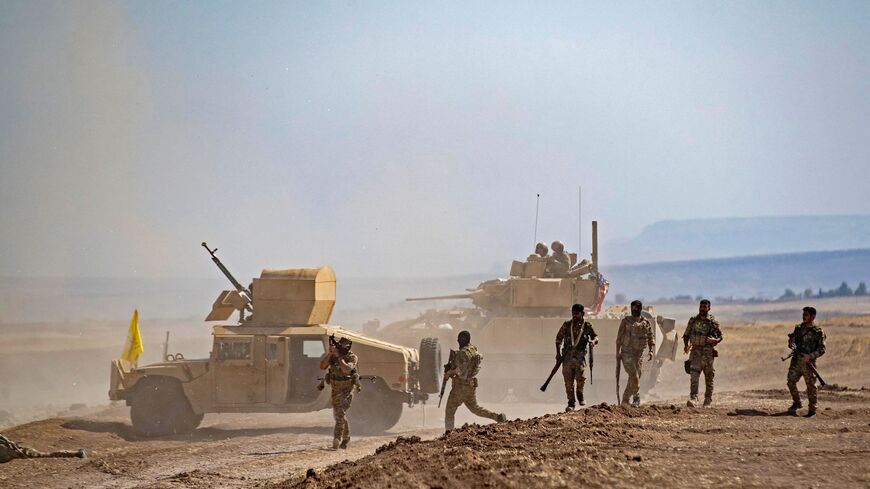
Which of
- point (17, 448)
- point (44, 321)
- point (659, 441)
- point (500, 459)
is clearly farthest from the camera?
point (44, 321)

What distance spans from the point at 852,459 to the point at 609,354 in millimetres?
13870

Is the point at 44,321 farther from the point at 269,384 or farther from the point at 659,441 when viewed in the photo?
the point at 659,441

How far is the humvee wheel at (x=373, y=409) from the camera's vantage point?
2003 centimetres

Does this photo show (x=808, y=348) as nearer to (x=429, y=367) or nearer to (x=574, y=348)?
(x=574, y=348)

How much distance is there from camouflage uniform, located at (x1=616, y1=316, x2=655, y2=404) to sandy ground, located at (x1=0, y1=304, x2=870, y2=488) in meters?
0.90

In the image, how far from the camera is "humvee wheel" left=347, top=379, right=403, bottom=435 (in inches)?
789

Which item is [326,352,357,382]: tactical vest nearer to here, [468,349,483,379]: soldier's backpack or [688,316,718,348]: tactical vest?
[468,349,483,379]: soldier's backpack

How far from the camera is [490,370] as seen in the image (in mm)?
26734

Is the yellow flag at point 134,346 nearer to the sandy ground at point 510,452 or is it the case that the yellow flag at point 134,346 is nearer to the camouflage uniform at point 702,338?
the sandy ground at point 510,452

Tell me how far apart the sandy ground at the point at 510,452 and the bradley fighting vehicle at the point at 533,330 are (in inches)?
165

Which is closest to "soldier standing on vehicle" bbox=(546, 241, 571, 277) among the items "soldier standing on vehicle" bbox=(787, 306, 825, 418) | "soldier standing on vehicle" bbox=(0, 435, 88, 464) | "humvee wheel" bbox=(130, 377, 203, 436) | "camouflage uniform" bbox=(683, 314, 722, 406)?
"camouflage uniform" bbox=(683, 314, 722, 406)

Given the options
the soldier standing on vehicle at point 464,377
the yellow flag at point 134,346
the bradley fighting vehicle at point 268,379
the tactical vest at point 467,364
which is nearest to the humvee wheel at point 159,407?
the bradley fighting vehicle at point 268,379

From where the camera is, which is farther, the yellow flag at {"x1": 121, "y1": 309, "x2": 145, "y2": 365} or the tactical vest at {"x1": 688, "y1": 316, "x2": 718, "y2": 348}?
the yellow flag at {"x1": 121, "y1": 309, "x2": 145, "y2": 365}

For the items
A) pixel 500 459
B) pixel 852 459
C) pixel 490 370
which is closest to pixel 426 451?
pixel 500 459
